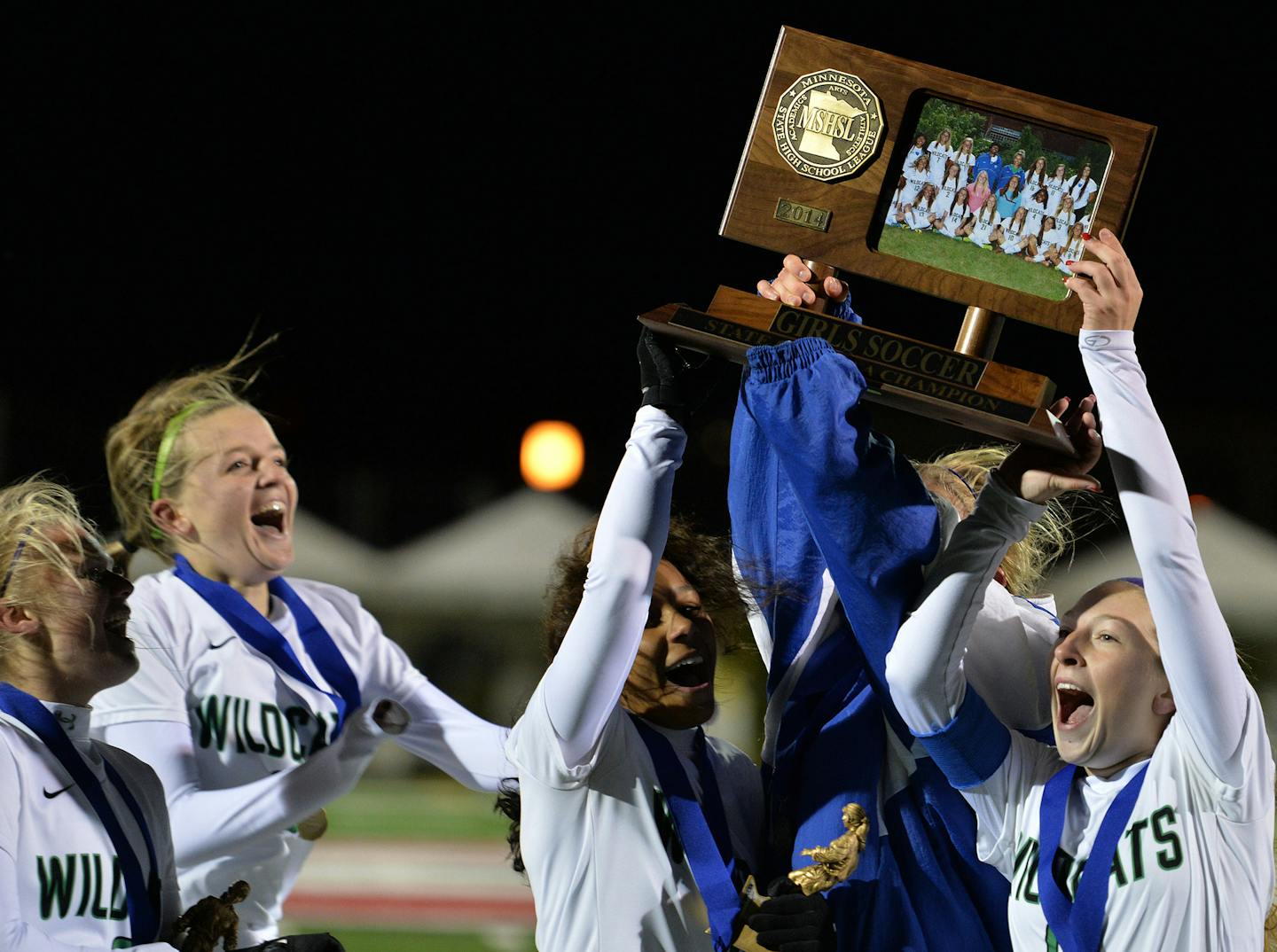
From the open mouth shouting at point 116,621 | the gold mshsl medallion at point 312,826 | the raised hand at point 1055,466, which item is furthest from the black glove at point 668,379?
the gold mshsl medallion at point 312,826

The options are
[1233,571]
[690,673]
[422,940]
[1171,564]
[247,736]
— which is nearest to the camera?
[1171,564]

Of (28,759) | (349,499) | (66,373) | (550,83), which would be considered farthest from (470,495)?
(28,759)

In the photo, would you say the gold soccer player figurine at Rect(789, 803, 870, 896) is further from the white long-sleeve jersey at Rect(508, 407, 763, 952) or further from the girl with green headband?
the girl with green headband

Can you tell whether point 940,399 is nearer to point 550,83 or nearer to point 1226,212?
point 1226,212

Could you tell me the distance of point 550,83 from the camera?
29.5ft

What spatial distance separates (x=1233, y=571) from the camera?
8930 millimetres

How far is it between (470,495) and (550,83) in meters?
3.94

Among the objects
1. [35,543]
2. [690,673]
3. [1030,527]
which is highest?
[1030,527]

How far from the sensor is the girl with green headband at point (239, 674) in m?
3.29

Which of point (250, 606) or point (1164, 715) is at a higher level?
point (1164, 715)

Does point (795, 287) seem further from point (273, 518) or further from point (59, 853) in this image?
point (273, 518)

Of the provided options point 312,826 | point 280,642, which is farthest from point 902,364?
point 312,826

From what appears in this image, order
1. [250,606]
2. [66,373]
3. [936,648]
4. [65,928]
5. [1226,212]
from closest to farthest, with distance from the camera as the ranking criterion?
[936,648] < [65,928] < [250,606] < [1226,212] < [66,373]

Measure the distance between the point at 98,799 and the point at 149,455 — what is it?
1529mm
